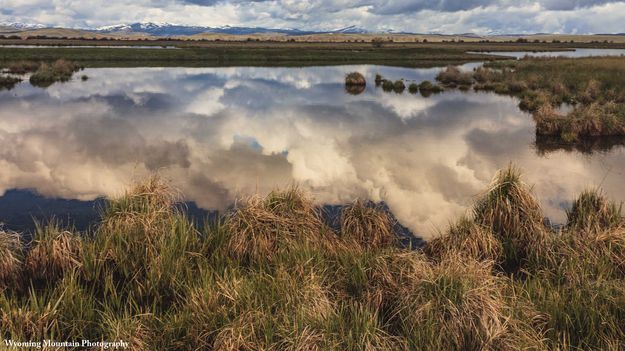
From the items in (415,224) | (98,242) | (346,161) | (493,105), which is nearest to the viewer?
(98,242)

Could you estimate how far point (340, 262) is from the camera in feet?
36.5

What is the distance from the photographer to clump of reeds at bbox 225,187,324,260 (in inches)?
451

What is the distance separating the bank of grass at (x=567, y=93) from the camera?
98.5 ft

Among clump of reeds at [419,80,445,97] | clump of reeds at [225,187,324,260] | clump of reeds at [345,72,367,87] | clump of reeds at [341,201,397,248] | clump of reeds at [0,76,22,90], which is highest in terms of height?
clump of reeds at [345,72,367,87]

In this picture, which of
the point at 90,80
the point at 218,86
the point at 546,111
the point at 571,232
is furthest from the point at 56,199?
the point at 90,80

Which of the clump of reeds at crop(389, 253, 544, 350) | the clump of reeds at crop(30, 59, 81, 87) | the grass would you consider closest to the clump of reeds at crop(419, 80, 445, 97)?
the grass

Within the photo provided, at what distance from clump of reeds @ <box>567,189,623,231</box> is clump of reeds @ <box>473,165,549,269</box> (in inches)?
49.4

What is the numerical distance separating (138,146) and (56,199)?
9383 mm

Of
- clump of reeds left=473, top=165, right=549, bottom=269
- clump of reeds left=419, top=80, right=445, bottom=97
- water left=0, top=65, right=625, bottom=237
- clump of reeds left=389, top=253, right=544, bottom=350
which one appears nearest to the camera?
clump of reeds left=389, top=253, right=544, bottom=350

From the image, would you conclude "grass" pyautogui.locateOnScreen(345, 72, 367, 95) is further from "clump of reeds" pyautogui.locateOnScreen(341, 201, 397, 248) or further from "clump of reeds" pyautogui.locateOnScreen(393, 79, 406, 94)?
"clump of reeds" pyautogui.locateOnScreen(341, 201, 397, 248)

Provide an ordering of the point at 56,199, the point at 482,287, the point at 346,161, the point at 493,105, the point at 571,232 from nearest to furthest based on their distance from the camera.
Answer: the point at 482,287 < the point at 571,232 < the point at 56,199 < the point at 346,161 < the point at 493,105

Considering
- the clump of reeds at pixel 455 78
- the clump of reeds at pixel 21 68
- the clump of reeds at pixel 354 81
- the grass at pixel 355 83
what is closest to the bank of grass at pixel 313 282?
the grass at pixel 355 83

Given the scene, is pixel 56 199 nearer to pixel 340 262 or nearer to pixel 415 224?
pixel 340 262

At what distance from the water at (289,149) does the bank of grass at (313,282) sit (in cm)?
330
